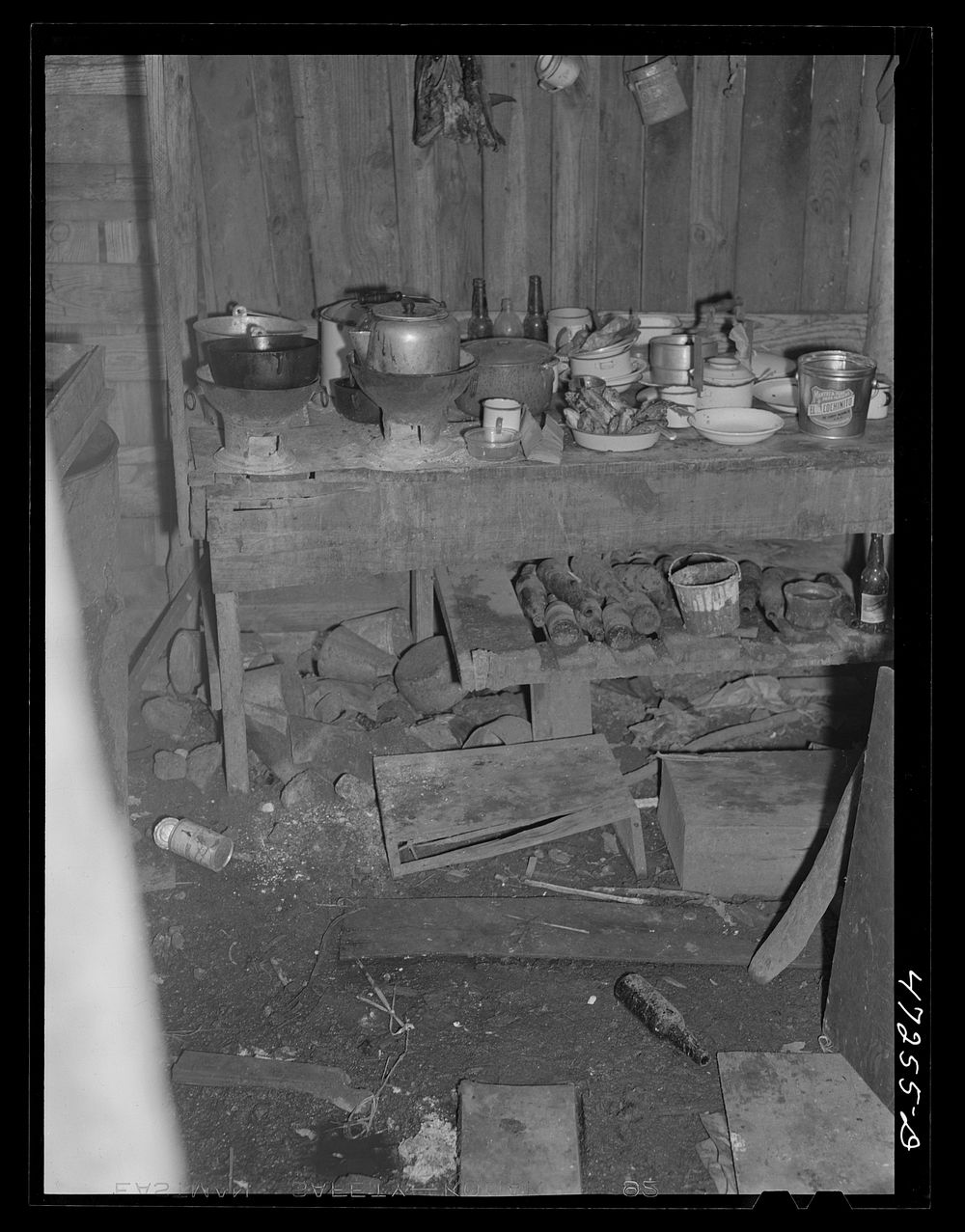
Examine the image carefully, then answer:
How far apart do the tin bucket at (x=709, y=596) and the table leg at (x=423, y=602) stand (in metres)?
1.15

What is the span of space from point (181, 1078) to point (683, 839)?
160 centimetres

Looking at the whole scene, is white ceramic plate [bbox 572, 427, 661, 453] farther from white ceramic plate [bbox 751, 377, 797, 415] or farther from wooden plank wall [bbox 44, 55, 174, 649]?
wooden plank wall [bbox 44, 55, 174, 649]

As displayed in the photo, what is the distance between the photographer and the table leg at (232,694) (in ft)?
12.9

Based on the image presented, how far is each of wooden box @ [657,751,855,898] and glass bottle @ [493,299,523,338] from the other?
6.55ft

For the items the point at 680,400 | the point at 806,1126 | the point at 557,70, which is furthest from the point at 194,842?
the point at 557,70

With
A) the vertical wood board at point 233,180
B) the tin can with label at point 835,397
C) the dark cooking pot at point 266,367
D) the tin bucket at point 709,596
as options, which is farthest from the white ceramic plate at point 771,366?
the vertical wood board at point 233,180

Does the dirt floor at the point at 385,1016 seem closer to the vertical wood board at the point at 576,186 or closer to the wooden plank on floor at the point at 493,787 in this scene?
the wooden plank on floor at the point at 493,787

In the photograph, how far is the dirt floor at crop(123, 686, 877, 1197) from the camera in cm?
281

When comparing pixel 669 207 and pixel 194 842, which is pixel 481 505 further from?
pixel 669 207

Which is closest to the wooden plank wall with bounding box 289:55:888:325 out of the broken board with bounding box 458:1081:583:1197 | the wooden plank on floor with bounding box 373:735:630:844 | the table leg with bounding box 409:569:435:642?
the table leg with bounding box 409:569:435:642

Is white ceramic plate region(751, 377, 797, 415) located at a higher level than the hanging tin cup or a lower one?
lower
